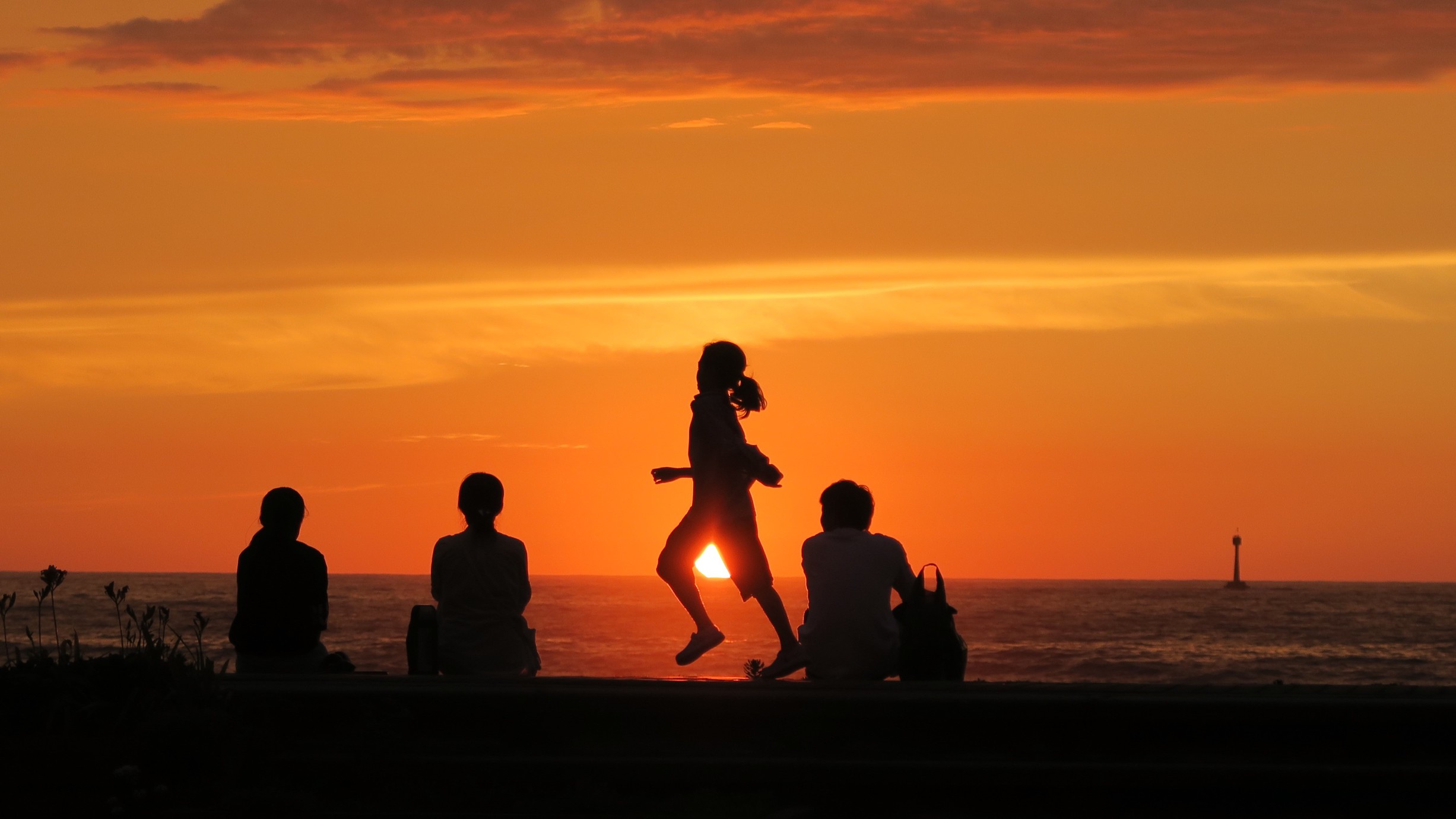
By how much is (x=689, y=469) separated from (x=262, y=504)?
7.54 feet

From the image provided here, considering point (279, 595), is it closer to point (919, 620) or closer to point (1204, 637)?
point (919, 620)

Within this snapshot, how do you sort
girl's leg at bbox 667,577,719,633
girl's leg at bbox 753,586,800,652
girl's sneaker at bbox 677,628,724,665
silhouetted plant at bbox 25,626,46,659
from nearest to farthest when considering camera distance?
1. silhouetted plant at bbox 25,626,46,659
2. girl's leg at bbox 753,586,800,652
3. girl's sneaker at bbox 677,628,724,665
4. girl's leg at bbox 667,577,719,633

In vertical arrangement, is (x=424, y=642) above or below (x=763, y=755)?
above

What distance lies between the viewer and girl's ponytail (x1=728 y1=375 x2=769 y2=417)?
343 inches

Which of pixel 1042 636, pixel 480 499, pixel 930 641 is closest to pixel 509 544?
pixel 480 499

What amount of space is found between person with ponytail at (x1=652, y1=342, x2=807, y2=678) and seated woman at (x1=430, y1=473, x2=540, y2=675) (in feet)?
3.17

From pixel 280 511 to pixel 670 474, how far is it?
2115 millimetres

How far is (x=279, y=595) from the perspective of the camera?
7.82m

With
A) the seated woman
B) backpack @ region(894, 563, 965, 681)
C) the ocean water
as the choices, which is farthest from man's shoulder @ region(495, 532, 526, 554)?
the ocean water

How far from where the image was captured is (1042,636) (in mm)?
78625

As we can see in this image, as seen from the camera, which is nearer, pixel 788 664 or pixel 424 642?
pixel 788 664

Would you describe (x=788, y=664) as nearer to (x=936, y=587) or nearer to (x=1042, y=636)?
(x=936, y=587)

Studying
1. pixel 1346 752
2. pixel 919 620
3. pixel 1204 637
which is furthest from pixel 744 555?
pixel 1204 637

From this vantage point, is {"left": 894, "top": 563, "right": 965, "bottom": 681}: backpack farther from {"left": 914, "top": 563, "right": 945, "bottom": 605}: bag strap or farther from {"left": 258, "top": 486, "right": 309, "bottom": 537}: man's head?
{"left": 258, "top": 486, "right": 309, "bottom": 537}: man's head
